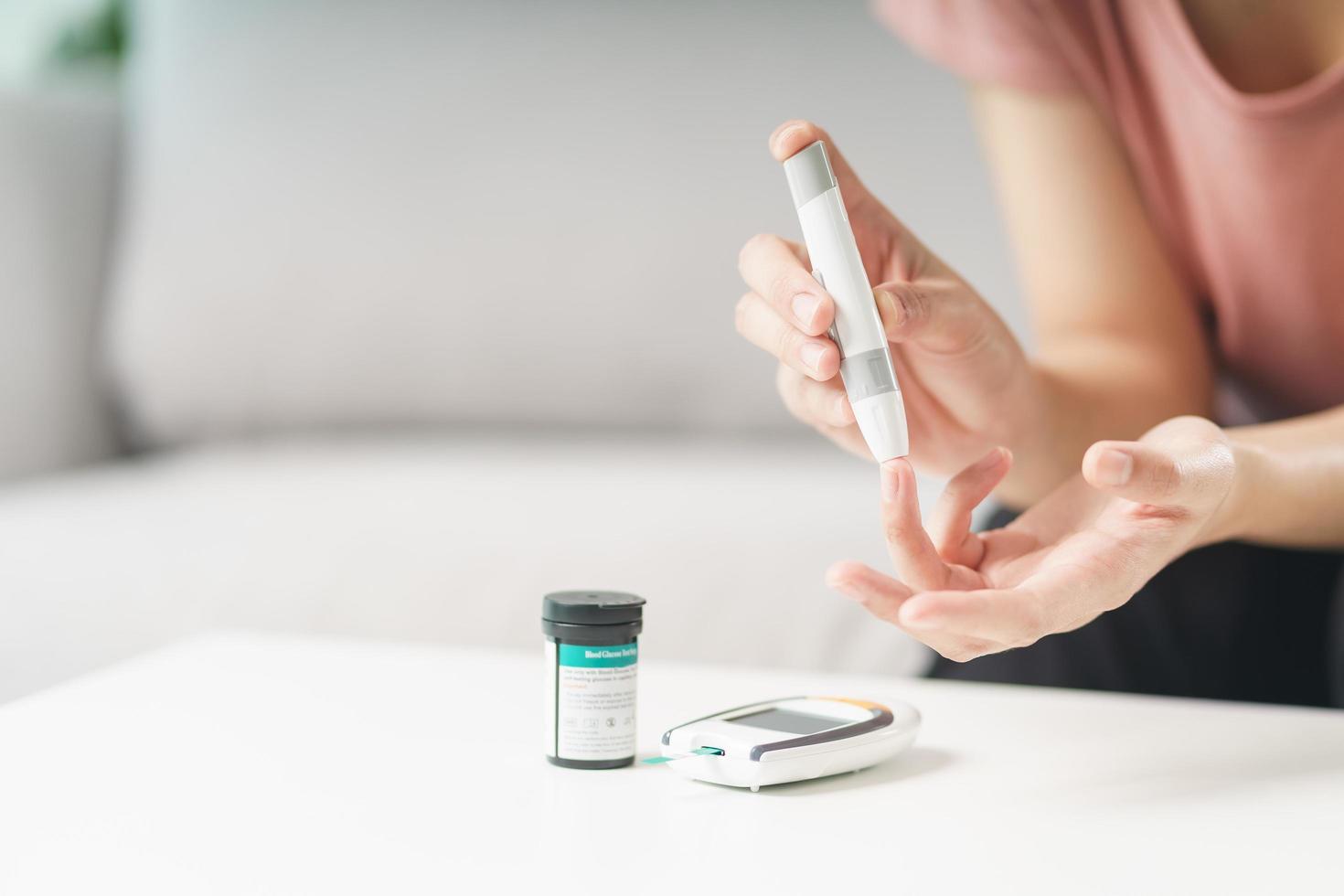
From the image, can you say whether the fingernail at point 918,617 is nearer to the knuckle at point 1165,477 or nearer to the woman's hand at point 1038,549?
the woman's hand at point 1038,549

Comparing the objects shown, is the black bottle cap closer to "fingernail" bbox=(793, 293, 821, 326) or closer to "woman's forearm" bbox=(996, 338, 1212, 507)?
"fingernail" bbox=(793, 293, 821, 326)

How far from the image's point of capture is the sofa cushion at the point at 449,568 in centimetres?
96

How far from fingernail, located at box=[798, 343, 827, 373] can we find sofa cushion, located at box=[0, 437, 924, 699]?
41 cm

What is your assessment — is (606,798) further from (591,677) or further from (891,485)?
(891,485)

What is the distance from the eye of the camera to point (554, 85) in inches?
55.9

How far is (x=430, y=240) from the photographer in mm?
1419

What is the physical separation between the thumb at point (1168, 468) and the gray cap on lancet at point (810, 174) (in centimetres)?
16

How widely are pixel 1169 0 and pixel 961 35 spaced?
0.16 m

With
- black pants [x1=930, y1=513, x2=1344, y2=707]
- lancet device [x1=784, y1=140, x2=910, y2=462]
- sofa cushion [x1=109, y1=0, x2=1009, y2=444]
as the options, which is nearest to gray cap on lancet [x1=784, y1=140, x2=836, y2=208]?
lancet device [x1=784, y1=140, x2=910, y2=462]

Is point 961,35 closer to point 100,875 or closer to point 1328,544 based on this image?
point 1328,544

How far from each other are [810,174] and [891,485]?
0.47 ft

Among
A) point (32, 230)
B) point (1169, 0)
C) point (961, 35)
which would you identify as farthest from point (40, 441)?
point (1169, 0)

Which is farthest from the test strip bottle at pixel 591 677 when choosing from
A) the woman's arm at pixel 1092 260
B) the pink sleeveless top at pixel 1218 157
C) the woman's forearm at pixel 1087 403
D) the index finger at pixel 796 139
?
the pink sleeveless top at pixel 1218 157

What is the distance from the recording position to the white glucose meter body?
506mm
